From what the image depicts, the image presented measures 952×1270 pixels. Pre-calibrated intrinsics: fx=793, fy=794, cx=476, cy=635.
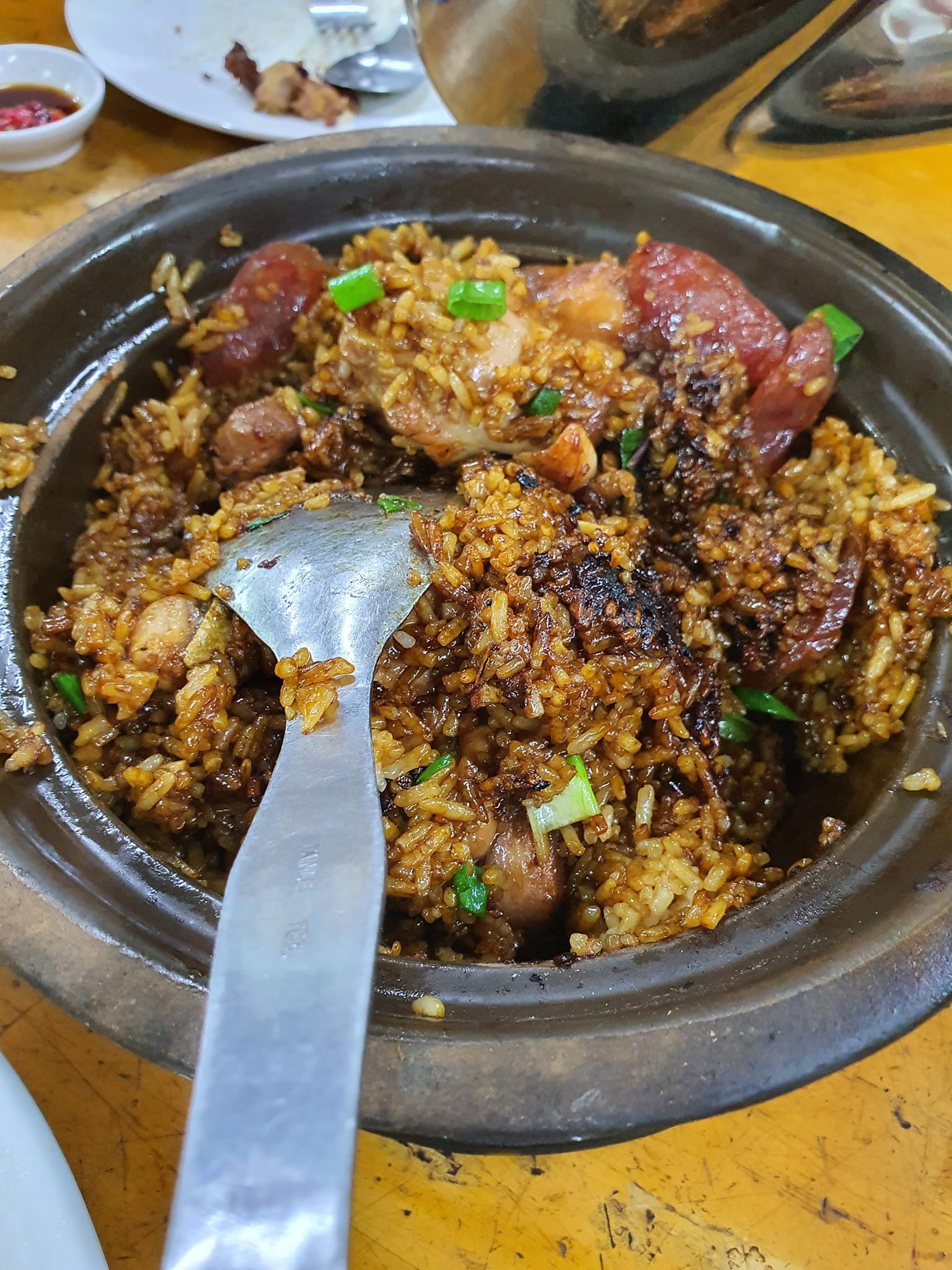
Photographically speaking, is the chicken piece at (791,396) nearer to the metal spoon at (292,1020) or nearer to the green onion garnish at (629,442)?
the green onion garnish at (629,442)

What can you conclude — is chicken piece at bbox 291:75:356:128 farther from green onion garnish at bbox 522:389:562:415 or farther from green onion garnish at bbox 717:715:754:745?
green onion garnish at bbox 717:715:754:745

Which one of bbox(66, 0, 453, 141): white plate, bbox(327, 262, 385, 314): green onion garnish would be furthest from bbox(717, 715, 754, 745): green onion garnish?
bbox(66, 0, 453, 141): white plate

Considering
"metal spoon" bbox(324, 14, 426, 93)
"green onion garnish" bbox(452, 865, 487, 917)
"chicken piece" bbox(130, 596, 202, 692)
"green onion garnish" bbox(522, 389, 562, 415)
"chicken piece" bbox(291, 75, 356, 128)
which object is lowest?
"green onion garnish" bbox(452, 865, 487, 917)

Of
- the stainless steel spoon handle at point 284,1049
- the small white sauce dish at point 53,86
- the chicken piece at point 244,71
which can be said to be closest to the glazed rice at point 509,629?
the stainless steel spoon handle at point 284,1049

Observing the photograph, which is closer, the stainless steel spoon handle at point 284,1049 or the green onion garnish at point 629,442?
the stainless steel spoon handle at point 284,1049

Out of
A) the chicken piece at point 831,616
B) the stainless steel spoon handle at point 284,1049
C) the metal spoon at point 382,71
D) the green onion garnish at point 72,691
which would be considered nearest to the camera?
the stainless steel spoon handle at point 284,1049

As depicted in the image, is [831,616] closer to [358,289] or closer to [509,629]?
[509,629]
